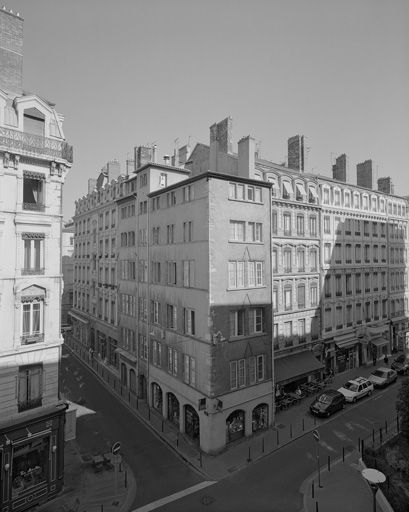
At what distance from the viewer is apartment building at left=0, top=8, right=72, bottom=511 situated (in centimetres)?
1839

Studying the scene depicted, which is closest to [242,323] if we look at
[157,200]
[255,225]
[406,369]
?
[255,225]

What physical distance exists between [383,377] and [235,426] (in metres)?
19.3

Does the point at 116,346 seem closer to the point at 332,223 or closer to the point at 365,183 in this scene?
the point at 332,223

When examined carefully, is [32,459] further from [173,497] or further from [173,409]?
[173,409]

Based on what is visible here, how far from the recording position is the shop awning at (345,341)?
38906 mm

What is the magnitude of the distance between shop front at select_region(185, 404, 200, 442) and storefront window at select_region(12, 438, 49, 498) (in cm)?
1050

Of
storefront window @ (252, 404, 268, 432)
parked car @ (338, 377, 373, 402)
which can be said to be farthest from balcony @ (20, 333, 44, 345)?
parked car @ (338, 377, 373, 402)

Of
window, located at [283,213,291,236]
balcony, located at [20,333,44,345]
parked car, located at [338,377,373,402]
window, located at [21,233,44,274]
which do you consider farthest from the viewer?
window, located at [283,213,291,236]

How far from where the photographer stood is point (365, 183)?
47.2 metres

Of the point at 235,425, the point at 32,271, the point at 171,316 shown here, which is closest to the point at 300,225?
the point at 171,316

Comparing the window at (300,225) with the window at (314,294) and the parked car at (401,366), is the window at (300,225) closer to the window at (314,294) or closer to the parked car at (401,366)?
the window at (314,294)

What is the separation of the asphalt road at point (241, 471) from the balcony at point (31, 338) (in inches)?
411

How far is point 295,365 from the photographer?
→ 108 feet

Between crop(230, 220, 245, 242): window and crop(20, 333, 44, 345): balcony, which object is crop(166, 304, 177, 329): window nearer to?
crop(230, 220, 245, 242): window
